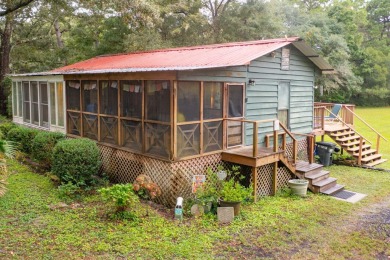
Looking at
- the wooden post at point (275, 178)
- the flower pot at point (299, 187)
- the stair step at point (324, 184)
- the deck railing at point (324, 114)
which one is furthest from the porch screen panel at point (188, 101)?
the deck railing at point (324, 114)

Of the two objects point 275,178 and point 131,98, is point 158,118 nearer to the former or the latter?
point 131,98

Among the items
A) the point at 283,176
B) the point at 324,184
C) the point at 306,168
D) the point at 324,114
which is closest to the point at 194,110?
the point at 283,176

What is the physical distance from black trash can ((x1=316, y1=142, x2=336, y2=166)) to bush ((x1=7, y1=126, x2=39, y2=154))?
9847mm

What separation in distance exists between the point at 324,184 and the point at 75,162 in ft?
21.0

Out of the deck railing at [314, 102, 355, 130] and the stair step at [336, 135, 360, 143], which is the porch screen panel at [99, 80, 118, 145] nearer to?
the deck railing at [314, 102, 355, 130]

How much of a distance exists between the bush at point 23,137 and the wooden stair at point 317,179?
8.49 metres

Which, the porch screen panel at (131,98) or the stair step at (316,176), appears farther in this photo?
the stair step at (316,176)

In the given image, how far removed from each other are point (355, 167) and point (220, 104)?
6.69 meters

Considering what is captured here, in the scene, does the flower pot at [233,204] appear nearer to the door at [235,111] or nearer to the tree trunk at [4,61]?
the door at [235,111]

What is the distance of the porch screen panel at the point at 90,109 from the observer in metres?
10.0

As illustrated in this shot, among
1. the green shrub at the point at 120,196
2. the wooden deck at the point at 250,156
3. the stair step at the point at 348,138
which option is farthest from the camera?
the stair step at the point at 348,138

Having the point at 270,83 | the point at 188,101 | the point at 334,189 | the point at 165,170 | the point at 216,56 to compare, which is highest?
the point at 216,56

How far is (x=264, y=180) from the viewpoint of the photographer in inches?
343

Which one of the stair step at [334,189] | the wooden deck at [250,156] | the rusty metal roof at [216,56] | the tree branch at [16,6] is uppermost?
the tree branch at [16,6]
